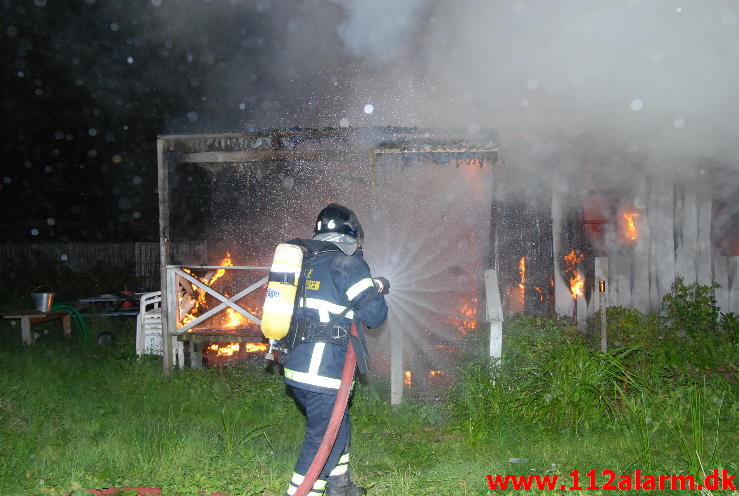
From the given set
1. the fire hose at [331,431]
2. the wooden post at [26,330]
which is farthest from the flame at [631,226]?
the wooden post at [26,330]

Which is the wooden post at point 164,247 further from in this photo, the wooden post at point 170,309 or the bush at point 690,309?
the bush at point 690,309

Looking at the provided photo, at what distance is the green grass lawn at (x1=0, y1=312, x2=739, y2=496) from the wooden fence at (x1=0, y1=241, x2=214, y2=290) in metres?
11.0

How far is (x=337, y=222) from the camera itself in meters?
3.79

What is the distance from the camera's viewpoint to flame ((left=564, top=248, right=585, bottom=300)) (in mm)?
6926

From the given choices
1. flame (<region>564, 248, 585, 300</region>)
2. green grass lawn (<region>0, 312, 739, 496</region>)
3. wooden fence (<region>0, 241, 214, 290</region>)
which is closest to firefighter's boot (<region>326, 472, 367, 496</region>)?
green grass lawn (<region>0, 312, 739, 496</region>)

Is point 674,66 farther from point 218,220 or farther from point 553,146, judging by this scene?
point 218,220

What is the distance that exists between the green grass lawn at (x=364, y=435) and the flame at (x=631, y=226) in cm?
203

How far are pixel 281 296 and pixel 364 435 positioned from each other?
214 centimetres

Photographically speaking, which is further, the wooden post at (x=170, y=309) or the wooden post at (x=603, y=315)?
the wooden post at (x=170, y=309)

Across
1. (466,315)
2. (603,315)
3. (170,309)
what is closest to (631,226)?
(603,315)

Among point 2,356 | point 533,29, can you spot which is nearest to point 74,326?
point 2,356

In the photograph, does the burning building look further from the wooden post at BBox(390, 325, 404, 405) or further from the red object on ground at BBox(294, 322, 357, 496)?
the red object on ground at BBox(294, 322, 357, 496)

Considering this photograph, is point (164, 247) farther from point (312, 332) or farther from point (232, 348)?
point (312, 332)

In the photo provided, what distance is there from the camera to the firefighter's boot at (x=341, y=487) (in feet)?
11.6
